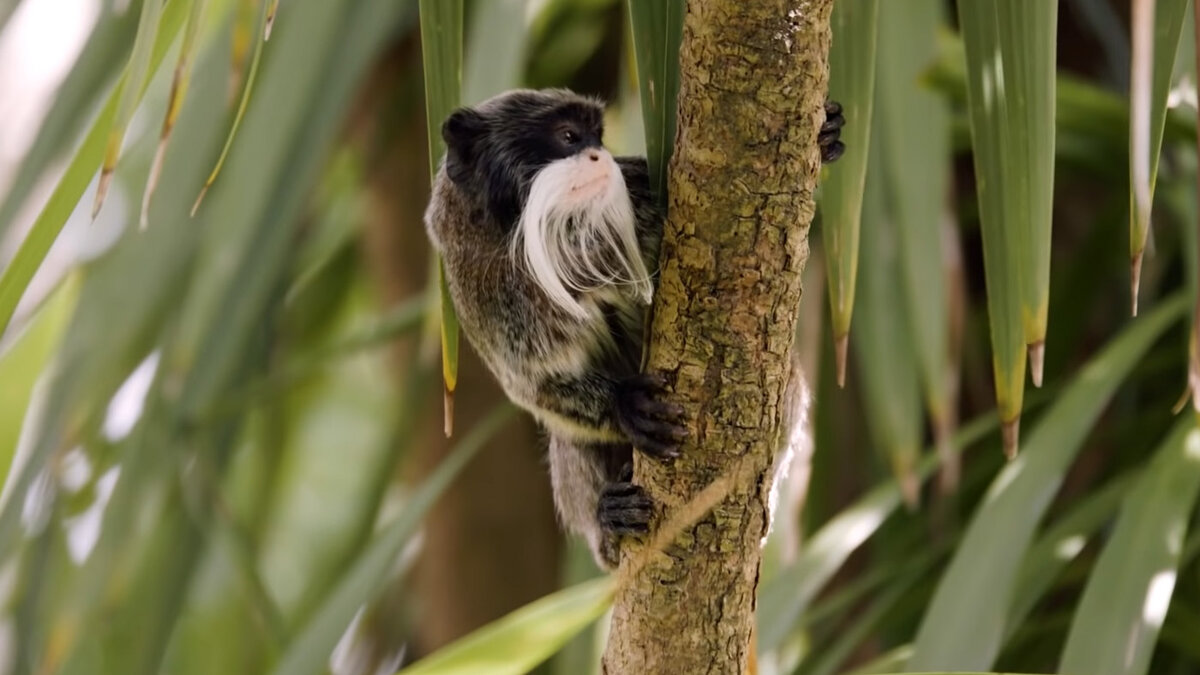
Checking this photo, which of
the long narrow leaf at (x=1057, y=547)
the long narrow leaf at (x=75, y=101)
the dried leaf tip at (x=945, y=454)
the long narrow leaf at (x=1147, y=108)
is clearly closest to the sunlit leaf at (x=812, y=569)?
the dried leaf tip at (x=945, y=454)

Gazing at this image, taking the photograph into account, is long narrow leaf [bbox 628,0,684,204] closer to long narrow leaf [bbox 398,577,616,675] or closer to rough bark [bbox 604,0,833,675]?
rough bark [bbox 604,0,833,675]

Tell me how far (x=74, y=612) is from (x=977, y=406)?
4.80 feet

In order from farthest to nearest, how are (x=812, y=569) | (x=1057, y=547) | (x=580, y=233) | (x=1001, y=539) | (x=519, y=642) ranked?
(x=1057, y=547) < (x=812, y=569) < (x=1001, y=539) < (x=580, y=233) < (x=519, y=642)

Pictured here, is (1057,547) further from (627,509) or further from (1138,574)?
(627,509)

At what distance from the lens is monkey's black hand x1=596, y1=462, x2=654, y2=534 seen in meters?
1.03

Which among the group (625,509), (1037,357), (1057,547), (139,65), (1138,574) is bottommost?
(1057,547)

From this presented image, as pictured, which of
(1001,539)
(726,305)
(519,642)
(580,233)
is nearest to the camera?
(519,642)

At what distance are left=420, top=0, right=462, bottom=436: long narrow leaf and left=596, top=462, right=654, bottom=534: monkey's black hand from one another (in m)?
0.15

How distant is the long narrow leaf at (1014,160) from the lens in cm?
88

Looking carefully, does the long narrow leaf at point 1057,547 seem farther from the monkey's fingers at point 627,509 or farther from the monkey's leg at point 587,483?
the monkey's fingers at point 627,509

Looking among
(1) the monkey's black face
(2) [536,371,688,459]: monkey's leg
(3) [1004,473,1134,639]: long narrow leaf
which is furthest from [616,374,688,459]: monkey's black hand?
(3) [1004,473,1134,639]: long narrow leaf

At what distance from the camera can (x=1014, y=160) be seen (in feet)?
3.03

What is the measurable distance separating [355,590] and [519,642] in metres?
0.76

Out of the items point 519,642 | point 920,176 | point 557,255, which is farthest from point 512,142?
point 519,642
